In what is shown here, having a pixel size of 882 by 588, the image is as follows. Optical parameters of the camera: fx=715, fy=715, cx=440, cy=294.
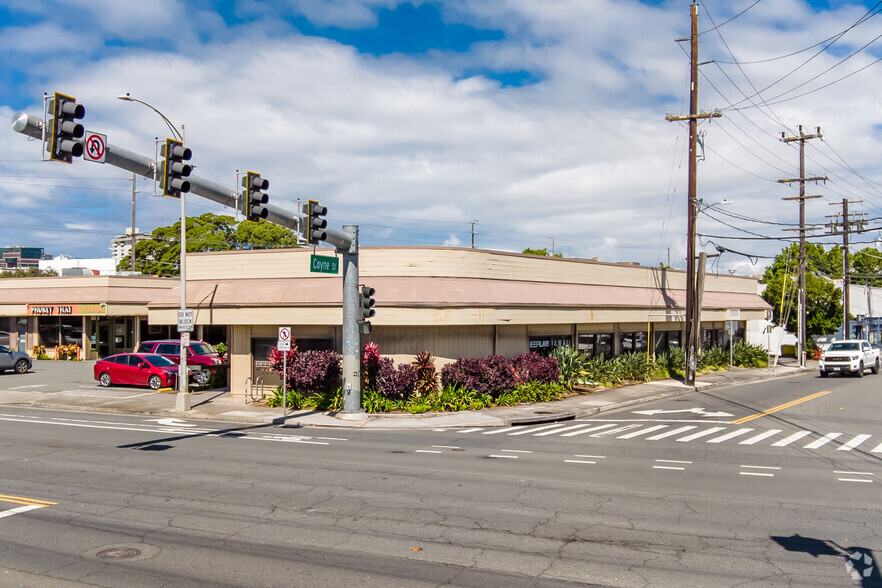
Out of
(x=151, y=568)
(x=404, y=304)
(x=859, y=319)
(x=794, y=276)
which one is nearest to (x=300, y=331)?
(x=404, y=304)

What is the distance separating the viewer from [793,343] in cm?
5356

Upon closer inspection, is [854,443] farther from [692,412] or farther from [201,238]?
[201,238]

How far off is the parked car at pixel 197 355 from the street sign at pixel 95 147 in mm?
18759

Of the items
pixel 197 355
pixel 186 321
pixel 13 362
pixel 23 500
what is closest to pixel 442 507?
pixel 23 500

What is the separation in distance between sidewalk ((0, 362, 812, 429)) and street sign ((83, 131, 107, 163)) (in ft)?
36.3

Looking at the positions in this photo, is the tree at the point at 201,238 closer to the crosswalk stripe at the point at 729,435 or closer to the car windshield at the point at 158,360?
the car windshield at the point at 158,360

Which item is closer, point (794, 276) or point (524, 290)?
point (524, 290)

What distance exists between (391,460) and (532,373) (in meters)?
11.8

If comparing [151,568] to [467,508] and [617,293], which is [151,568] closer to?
[467,508]

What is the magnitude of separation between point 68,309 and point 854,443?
4201cm

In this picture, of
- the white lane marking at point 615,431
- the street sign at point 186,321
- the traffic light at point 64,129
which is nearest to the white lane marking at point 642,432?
the white lane marking at point 615,431

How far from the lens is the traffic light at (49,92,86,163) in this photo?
33.6 ft

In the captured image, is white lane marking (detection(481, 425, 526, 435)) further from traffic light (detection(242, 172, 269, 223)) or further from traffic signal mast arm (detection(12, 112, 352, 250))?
traffic light (detection(242, 172, 269, 223))

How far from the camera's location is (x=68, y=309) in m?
43.5
